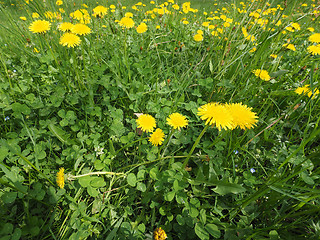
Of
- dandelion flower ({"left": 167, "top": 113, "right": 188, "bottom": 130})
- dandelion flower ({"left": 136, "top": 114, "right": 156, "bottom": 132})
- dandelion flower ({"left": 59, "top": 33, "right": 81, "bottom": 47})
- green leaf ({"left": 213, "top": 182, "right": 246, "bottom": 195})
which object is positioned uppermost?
dandelion flower ({"left": 59, "top": 33, "right": 81, "bottom": 47})

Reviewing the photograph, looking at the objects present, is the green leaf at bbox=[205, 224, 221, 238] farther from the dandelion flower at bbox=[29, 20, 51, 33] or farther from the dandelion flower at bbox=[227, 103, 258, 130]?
the dandelion flower at bbox=[29, 20, 51, 33]

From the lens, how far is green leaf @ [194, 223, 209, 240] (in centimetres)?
96

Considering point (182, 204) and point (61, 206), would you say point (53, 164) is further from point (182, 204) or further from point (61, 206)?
point (182, 204)

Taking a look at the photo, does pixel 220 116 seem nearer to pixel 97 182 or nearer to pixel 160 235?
pixel 160 235

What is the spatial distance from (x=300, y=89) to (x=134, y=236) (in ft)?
5.89

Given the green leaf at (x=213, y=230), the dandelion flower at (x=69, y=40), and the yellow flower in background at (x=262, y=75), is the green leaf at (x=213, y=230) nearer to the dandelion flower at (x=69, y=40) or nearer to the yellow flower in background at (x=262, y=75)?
the yellow flower in background at (x=262, y=75)

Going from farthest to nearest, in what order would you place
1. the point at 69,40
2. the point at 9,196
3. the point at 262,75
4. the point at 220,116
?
the point at 262,75, the point at 69,40, the point at 9,196, the point at 220,116

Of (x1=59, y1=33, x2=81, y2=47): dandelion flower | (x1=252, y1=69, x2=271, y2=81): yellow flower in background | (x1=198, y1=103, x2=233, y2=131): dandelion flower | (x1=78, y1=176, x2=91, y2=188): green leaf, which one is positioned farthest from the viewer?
(x1=252, y1=69, x2=271, y2=81): yellow flower in background

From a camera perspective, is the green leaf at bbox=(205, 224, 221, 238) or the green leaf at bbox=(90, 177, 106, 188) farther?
the green leaf at bbox=(90, 177, 106, 188)

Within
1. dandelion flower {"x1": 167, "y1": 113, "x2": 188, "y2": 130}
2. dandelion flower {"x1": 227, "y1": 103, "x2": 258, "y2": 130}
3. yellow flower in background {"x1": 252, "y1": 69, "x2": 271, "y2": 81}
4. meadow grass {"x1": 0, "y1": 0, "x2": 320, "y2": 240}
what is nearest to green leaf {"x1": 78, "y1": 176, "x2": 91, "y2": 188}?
meadow grass {"x1": 0, "y1": 0, "x2": 320, "y2": 240}

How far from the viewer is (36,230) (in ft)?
3.25

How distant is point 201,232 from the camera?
0.99 meters

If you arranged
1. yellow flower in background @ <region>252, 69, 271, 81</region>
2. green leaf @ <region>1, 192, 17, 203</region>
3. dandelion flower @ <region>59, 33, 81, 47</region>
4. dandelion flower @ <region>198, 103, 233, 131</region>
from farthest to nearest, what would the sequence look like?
yellow flower in background @ <region>252, 69, 271, 81</region>, dandelion flower @ <region>59, 33, 81, 47</region>, green leaf @ <region>1, 192, 17, 203</region>, dandelion flower @ <region>198, 103, 233, 131</region>

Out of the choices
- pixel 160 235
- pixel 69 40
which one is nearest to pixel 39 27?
pixel 69 40
